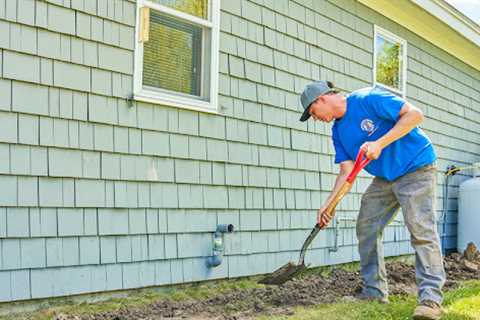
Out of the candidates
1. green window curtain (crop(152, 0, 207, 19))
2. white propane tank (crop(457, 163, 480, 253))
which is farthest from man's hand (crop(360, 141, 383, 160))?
white propane tank (crop(457, 163, 480, 253))

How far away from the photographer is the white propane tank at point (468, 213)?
9.66 meters

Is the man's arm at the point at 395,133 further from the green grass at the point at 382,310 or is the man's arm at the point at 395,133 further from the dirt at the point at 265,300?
the dirt at the point at 265,300

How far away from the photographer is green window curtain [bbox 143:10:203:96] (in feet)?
16.0

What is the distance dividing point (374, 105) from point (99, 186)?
1.99m

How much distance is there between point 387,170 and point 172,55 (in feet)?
6.57

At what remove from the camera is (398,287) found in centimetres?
565

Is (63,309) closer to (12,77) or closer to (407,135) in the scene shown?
(12,77)

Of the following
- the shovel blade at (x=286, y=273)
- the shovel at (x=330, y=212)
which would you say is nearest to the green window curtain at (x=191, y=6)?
the shovel at (x=330, y=212)

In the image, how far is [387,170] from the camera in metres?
4.27

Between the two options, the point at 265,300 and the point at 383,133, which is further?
the point at 265,300

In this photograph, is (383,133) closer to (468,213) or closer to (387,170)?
(387,170)

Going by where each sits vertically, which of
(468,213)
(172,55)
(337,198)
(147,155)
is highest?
(172,55)

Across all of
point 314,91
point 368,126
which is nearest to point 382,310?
point 368,126

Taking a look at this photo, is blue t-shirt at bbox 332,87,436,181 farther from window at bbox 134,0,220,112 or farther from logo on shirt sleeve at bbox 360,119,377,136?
window at bbox 134,0,220,112
